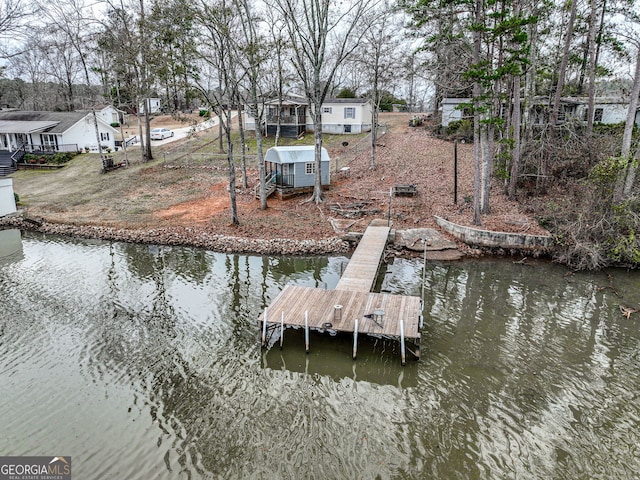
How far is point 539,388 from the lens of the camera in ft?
29.5

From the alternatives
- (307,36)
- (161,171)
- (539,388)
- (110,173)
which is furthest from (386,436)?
(110,173)

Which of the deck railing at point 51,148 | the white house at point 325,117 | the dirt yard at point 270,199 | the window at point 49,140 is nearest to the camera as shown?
the dirt yard at point 270,199

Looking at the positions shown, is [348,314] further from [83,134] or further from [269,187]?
[83,134]

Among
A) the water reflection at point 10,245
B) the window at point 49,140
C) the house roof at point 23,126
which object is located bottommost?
the water reflection at point 10,245

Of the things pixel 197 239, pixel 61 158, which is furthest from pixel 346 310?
pixel 61 158

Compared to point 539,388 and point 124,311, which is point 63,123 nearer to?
point 124,311

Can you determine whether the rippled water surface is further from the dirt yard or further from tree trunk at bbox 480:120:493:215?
tree trunk at bbox 480:120:493:215

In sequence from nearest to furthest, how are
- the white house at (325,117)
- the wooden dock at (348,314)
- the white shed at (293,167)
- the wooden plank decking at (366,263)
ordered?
the wooden dock at (348,314) < the wooden plank decking at (366,263) < the white shed at (293,167) < the white house at (325,117)

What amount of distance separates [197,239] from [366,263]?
8.46 m

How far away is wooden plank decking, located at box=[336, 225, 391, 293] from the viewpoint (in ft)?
41.7

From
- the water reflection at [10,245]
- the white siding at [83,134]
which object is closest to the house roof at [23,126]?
the white siding at [83,134]

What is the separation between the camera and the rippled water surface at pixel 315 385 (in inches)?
284

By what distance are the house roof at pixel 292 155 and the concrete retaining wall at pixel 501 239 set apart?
10.4 m

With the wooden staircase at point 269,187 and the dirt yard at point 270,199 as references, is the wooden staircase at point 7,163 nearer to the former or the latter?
the dirt yard at point 270,199
